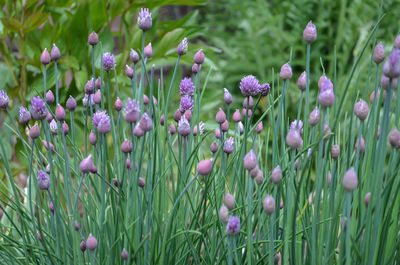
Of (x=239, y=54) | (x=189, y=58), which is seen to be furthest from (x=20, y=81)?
(x=239, y=54)

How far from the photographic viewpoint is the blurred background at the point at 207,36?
184cm

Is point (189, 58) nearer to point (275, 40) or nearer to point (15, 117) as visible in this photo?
point (15, 117)

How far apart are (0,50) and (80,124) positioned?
406mm

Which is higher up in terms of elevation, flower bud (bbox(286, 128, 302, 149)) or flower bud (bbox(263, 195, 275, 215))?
flower bud (bbox(286, 128, 302, 149))

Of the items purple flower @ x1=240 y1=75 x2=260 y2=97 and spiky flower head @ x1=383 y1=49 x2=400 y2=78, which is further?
purple flower @ x1=240 y1=75 x2=260 y2=97

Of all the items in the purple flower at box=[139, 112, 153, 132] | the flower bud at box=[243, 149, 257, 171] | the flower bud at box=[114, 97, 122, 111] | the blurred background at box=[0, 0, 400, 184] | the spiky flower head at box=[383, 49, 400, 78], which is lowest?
the blurred background at box=[0, 0, 400, 184]

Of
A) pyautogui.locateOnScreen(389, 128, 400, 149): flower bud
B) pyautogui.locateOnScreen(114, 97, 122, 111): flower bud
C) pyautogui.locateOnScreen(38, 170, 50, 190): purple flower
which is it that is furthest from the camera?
pyautogui.locateOnScreen(114, 97, 122, 111): flower bud

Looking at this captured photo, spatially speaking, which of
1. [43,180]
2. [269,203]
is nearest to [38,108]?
[43,180]

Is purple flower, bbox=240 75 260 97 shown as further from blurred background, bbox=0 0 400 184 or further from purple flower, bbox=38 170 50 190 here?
blurred background, bbox=0 0 400 184

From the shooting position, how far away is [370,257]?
86cm

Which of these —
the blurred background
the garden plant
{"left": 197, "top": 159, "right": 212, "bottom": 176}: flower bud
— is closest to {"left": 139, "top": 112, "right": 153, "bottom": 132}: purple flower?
the garden plant

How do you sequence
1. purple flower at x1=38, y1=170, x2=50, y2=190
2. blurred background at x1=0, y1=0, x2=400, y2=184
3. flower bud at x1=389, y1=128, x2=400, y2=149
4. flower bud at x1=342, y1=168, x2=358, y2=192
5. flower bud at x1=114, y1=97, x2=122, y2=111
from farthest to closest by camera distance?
1. blurred background at x1=0, y1=0, x2=400, y2=184
2. flower bud at x1=114, y1=97, x2=122, y2=111
3. purple flower at x1=38, y1=170, x2=50, y2=190
4. flower bud at x1=389, y1=128, x2=400, y2=149
5. flower bud at x1=342, y1=168, x2=358, y2=192

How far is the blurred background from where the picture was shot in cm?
184

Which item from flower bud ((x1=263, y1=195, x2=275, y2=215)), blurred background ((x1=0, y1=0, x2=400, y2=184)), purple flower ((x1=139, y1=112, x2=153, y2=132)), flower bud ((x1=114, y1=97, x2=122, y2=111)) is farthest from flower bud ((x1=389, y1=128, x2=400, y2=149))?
blurred background ((x1=0, y1=0, x2=400, y2=184))
